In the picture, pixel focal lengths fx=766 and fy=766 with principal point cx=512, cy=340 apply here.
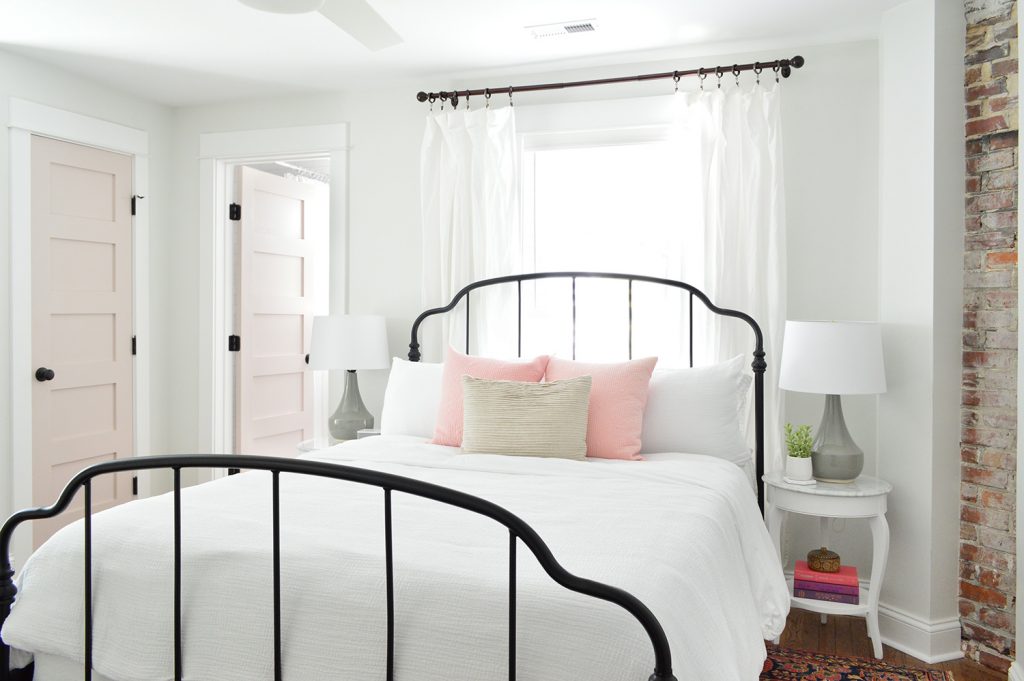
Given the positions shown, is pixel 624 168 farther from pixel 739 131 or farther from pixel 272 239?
pixel 272 239

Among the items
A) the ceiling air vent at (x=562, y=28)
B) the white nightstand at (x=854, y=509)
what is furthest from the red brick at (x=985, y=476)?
the ceiling air vent at (x=562, y=28)

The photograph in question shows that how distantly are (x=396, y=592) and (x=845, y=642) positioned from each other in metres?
2.22

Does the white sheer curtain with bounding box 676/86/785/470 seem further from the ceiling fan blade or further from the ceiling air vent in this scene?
the ceiling fan blade

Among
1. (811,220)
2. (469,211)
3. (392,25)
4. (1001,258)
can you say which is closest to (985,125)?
(1001,258)

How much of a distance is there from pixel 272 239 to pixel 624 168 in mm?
2233

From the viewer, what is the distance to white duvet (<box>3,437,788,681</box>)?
1.37 m

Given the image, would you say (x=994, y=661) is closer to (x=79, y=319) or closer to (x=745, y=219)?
(x=745, y=219)

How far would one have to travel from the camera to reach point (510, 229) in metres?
3.63

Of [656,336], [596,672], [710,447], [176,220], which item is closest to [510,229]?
[656,336]

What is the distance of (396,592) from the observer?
1.46 meters

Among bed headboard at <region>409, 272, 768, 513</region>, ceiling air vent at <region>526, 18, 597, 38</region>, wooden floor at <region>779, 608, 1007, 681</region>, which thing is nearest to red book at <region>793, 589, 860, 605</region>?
wooden floor at <region>779, 608, 1007, 681</region>

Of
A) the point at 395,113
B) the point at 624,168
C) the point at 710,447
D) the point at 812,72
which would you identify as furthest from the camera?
the point at 395,113

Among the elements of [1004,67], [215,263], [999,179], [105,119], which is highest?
[105,119]

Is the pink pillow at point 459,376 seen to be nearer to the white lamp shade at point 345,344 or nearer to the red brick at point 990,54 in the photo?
the white lamp shade at point 345,344
